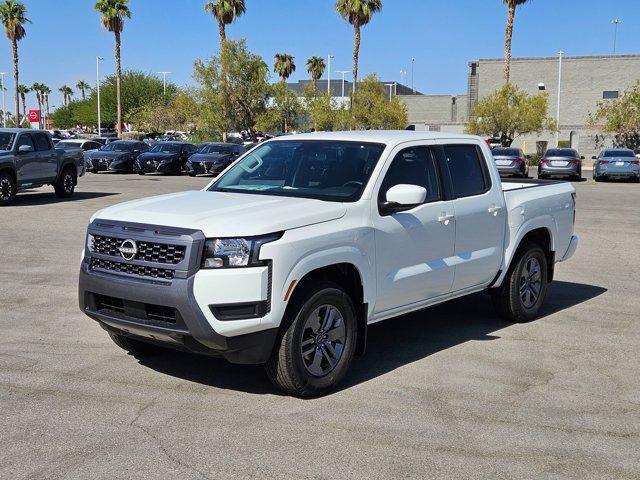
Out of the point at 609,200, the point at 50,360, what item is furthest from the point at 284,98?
the point at 50,360

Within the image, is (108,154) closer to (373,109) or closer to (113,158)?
(113,158)

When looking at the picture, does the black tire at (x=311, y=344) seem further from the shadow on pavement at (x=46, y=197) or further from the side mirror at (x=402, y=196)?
the shadow on pavement at (x=46, y=197)

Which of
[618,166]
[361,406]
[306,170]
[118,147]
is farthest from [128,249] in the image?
[118,147]

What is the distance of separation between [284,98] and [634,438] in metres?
47.8

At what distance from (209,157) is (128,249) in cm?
2935

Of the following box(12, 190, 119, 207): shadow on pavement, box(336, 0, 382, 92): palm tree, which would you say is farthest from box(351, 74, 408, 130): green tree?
box(12, 190, 119, 207): shadow on pavement

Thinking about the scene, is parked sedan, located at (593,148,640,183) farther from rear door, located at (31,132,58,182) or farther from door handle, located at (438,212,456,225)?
door handle, located at (438,212,456,225)

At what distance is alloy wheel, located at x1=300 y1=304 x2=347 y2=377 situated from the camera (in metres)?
5.48

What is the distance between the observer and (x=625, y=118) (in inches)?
2248

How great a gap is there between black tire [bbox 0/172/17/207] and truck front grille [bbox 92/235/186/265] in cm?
1473

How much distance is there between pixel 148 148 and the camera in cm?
3759

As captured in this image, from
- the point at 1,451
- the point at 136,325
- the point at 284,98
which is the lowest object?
the point at 1,451

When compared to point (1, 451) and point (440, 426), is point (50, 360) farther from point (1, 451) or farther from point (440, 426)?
point (440, 426)

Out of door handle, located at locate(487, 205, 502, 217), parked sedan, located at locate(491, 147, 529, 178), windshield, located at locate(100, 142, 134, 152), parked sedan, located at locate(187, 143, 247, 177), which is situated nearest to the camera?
door handle, located at locate(487, 205, 502, 217)
